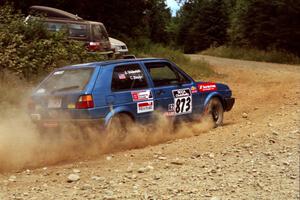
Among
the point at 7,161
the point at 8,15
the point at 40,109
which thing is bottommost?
the point at 7,161

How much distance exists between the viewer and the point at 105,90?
7559 mm

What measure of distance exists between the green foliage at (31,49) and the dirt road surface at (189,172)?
5.29m

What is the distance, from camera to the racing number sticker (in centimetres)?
870

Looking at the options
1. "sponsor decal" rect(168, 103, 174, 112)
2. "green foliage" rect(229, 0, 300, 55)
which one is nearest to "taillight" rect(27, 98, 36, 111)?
"sponsor decal" rect(168, 103, 174, 112)

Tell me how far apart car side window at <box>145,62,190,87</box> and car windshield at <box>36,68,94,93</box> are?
1.29 m

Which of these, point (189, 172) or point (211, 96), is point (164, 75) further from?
point (189, 172)

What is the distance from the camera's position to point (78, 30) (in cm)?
1730

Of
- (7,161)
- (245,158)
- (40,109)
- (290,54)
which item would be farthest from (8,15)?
(290,54)

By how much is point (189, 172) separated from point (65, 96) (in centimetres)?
272

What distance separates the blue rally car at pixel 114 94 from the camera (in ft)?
24.1

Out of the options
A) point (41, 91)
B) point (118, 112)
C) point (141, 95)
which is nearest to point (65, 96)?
point (41, 91)

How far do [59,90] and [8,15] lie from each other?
6.61 meters

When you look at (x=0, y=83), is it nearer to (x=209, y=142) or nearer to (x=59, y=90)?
(x=59, y=90)

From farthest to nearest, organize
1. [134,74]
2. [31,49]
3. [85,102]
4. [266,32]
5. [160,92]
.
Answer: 1. [266,32]
2. [31,49]
3. [160,92]
4. [134,74]
5. [85,102]
